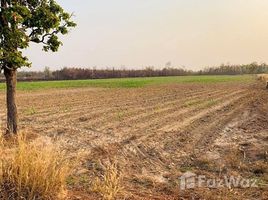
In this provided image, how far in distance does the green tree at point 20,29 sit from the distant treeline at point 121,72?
65.3 metres

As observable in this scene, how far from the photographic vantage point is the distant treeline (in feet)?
303

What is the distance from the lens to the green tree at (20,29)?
34.1 feet

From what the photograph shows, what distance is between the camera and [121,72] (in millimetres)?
107312

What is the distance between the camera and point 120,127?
47.4 ft

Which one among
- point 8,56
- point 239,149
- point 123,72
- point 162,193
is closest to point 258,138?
point 239,149

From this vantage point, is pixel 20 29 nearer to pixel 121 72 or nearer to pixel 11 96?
pixel 11 96

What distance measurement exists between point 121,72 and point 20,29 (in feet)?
317

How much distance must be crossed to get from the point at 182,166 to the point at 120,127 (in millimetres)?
5334

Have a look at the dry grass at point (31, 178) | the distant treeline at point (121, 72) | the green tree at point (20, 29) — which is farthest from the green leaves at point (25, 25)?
the distant treeline at point (121, 72)

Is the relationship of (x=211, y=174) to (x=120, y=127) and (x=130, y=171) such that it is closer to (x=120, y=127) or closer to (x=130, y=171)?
(x=130, y=171)

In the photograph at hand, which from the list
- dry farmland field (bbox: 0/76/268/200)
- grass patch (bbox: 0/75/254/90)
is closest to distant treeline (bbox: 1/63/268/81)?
grass patch (bbox: 0/75/254/90)

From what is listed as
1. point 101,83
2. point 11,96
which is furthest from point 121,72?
point 11,96

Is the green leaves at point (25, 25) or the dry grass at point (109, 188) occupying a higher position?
the green leaves at point (25, 25)

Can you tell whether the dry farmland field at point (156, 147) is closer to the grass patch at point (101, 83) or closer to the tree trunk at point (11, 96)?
the tree trunk at point (11, 96)
